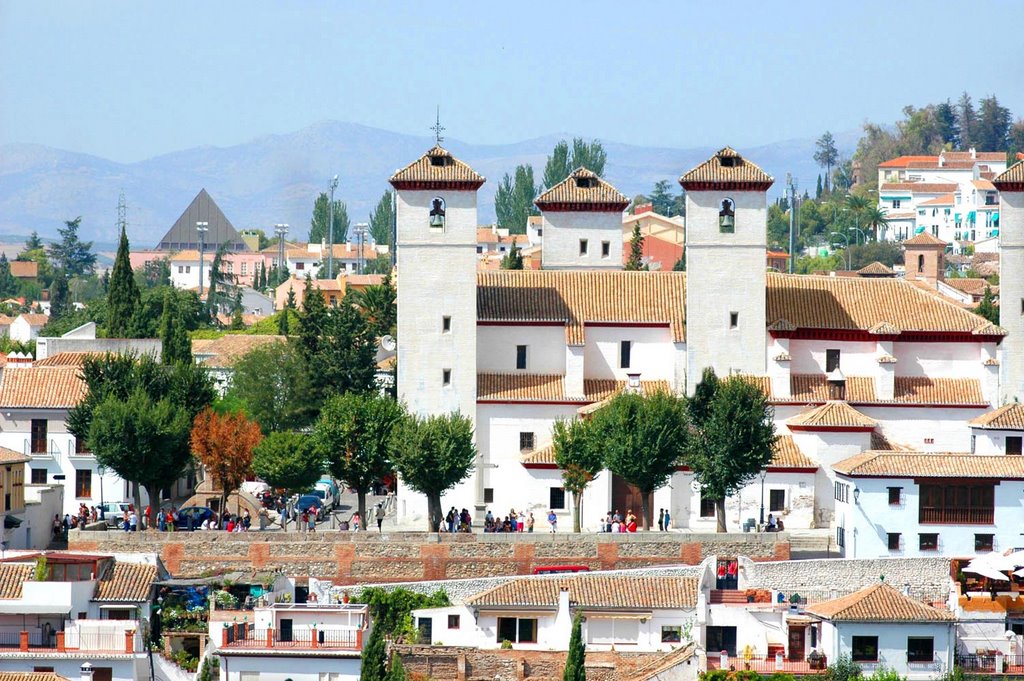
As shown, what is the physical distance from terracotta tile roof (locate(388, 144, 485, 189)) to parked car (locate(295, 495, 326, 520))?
9.47 metres

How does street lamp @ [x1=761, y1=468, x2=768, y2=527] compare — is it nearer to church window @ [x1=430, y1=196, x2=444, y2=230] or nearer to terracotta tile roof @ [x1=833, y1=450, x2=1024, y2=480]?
terracotta tile roof @ [x1=833, y1=450, x2=1024, y2=480]

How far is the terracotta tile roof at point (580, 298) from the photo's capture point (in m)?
61.1

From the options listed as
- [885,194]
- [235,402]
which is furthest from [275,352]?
[885,194]

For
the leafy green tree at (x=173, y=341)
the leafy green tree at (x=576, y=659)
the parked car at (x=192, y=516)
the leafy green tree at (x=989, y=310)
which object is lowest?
the leafy green tree at (x=576, y=659)

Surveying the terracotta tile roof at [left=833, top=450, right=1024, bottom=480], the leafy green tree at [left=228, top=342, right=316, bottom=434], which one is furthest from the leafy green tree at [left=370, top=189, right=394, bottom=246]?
the terracotta tile roof at [left=833, top=450, right=1024, bottom=480]

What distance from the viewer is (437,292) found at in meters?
59.9

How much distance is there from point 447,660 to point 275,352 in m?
27.5

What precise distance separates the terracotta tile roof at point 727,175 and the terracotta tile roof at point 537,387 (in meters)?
5.85

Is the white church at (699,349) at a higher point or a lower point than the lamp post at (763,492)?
higher

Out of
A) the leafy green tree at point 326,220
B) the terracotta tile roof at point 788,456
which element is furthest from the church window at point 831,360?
the leafy green tree at point 326,220

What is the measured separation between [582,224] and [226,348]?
109ft

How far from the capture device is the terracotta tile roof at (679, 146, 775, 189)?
60125mm

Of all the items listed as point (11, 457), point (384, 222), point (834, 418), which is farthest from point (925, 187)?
point (11, 457)

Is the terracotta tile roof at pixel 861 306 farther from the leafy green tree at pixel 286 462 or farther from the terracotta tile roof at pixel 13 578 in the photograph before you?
the terracotta tile roof at pixel 13 578
